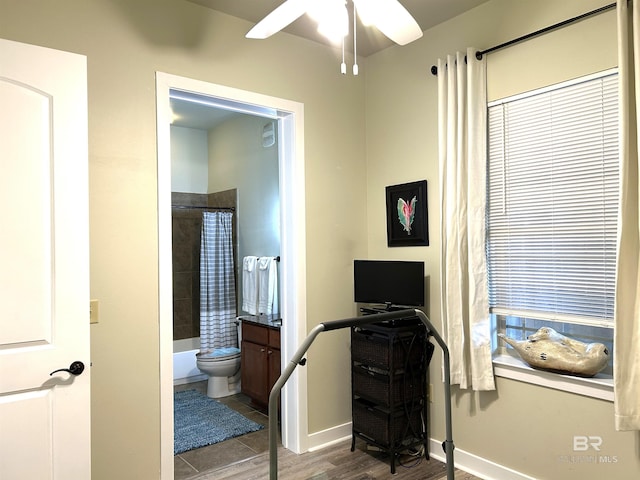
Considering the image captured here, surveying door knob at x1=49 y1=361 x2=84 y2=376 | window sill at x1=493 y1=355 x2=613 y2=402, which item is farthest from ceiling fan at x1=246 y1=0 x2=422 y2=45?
window sill at x1=493 y1=355 x2=613 y2=402

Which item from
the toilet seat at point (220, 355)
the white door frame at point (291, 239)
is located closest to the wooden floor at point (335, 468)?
the white door frame at point (291, 239)

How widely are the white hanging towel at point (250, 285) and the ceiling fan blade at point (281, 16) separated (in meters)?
2.62

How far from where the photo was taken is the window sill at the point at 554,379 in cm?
230

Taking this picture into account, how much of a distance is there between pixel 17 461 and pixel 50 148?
1261 mm

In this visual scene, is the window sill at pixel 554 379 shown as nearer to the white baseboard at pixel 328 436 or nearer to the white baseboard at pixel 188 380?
the white baseboard at pixel 328 436

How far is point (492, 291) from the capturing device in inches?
111

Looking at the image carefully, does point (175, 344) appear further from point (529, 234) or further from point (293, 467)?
point (529, 234)

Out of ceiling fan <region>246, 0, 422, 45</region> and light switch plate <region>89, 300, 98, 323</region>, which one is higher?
ceiling fan <region>246, 0, 422, 45</region>

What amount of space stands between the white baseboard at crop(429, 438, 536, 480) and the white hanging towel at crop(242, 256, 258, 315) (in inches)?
79.2

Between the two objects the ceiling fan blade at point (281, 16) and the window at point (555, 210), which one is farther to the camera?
the window at point (555, 210)

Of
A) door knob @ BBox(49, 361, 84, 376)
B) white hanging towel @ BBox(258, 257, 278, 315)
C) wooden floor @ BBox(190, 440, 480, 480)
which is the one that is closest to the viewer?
door knob @ BBox(49, 361, 84, 376)

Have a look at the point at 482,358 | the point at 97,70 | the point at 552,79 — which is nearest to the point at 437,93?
the point at 552,79

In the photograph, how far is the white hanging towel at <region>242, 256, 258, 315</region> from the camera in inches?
171

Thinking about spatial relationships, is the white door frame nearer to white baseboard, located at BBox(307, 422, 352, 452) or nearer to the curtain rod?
white baseboard, located at BBox(307, 422, 352, 452)
